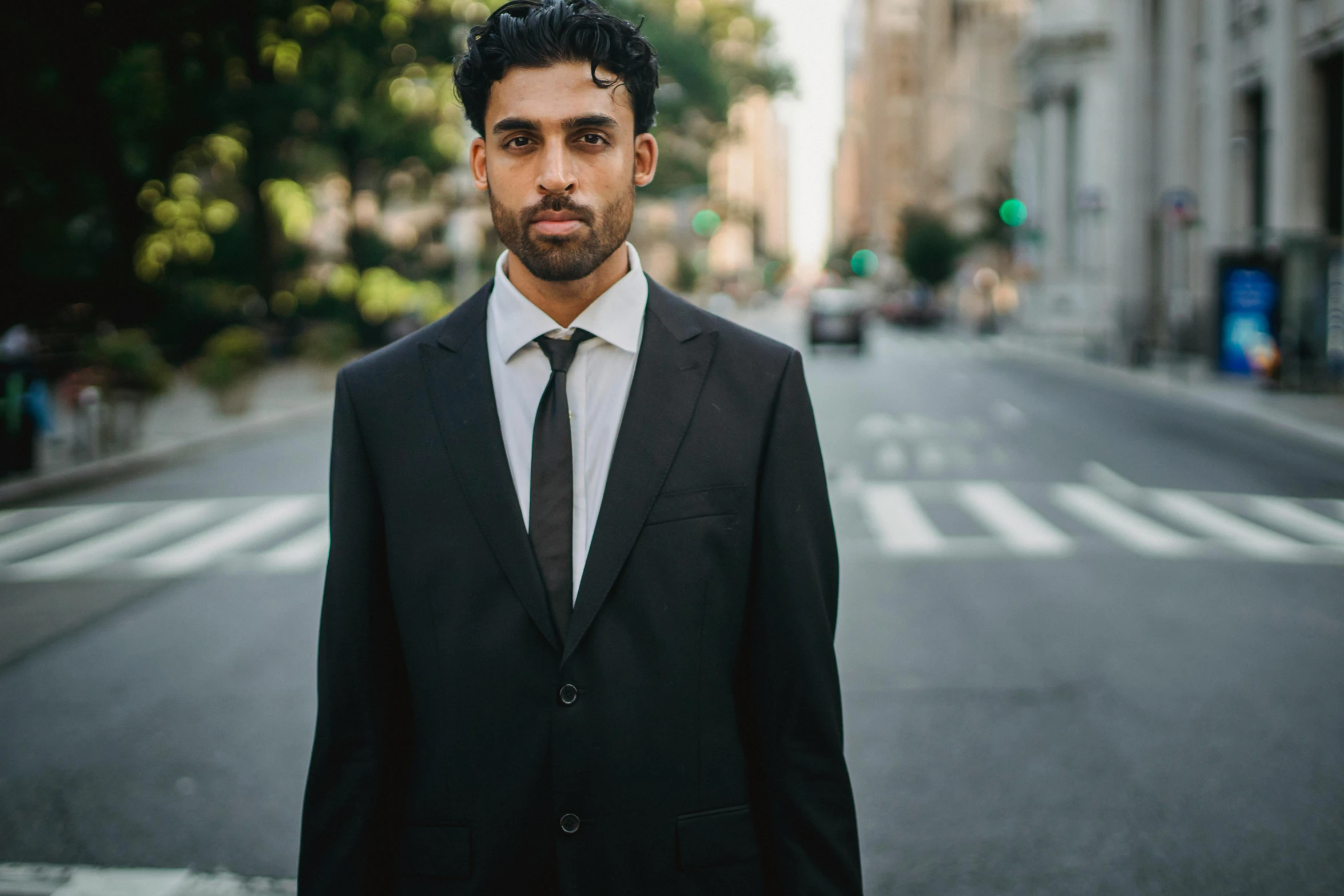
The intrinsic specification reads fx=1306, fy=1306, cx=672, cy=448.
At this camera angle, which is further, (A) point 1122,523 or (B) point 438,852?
(A) point 1122,523

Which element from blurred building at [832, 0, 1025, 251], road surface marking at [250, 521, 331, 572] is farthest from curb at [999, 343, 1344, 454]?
road surface marking at [250, 521, 331, 572]

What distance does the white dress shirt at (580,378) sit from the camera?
2254 millimetres

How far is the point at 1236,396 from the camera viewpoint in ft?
77.5

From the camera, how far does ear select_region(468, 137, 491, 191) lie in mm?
2336

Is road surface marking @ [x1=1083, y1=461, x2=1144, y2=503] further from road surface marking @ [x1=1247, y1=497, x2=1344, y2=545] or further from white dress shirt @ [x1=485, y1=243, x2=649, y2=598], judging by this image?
white dress shirt @ [x1=485, y1=243, x2=649, y2=598]

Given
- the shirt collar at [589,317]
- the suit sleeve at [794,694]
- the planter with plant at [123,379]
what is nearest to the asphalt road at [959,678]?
the suit sleeve at [794,694]

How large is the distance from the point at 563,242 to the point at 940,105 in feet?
386

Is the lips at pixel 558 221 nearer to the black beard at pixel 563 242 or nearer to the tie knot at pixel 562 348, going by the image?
the black beard at pixel 563 242

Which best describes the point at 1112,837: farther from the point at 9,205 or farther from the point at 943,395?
the point at 943,395

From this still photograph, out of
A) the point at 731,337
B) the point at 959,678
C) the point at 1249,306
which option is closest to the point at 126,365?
the point at 959,678

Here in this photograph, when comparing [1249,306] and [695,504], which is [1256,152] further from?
[695,504]

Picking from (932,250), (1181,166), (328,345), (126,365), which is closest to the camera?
(126,365)

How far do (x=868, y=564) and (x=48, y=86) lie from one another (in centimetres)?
942

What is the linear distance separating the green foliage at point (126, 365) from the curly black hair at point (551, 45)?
17.2 meters
